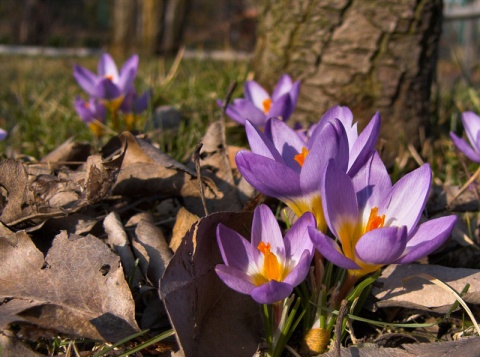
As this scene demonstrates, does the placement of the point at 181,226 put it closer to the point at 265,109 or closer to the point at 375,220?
the point at 375,220

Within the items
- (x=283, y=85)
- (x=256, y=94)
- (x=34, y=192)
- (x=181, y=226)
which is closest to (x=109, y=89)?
(x=256, y=94)

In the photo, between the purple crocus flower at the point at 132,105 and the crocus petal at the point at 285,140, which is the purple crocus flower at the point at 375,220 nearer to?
the crocus petal at the point at 285,140

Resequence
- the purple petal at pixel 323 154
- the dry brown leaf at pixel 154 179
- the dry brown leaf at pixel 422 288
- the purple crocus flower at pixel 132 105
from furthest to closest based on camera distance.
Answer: the purple crocus flower at pixel 132 105, the dry brown leaf at pixel 154 179, the dry brown leaf at pixel 422 288, the purple petal at pixel 323 154

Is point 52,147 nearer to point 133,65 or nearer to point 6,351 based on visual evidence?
point 133,65

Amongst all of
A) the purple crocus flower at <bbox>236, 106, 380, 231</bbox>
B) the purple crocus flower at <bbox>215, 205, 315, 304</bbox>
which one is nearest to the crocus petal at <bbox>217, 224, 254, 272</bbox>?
the purple crocus flower at <bbox>215, 205, 315, 304</bbox>

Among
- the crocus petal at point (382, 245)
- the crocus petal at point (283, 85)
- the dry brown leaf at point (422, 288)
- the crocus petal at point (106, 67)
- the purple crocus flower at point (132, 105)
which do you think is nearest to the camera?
the crocus petal at point (382, 245)

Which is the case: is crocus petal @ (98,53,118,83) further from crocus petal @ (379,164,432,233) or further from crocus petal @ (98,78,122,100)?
crocus petal @ (379,164,432,233)

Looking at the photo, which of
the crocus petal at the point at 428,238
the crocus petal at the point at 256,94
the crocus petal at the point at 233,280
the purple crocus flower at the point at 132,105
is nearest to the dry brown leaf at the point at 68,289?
the crocus petal at the point at 233,280
